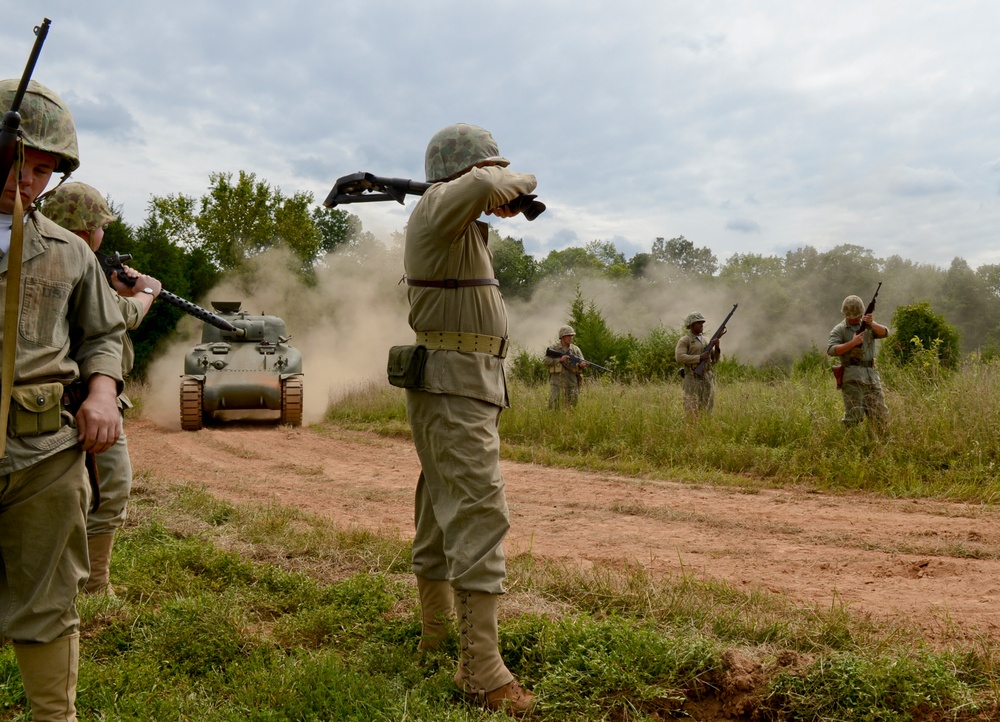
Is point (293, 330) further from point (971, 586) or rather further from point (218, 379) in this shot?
point (971, 586)

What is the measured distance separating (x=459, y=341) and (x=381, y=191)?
2.85 ft

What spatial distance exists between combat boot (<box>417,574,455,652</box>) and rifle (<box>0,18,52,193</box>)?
2.24 meters

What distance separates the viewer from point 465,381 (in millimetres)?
3416

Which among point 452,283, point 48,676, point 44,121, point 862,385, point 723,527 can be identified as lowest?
point 723,527

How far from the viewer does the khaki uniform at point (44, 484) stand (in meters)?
2.61

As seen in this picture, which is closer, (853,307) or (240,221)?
(853,307)

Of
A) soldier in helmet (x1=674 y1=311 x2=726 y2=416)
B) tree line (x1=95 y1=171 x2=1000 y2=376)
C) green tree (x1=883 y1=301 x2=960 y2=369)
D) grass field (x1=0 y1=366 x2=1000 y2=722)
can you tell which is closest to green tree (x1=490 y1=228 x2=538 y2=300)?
tree line (x1=95 y1=171 x2=1000 y2=376)

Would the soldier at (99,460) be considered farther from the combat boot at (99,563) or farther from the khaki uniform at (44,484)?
the khaki uniform at (44,484)

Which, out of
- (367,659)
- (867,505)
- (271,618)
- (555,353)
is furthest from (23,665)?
(555,353)

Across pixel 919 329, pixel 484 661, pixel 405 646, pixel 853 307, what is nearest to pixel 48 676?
pixel 484 661

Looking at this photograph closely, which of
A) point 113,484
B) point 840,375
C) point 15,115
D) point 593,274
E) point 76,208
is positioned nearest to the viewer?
point 15,115

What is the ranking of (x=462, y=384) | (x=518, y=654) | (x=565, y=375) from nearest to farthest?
(x=462, y=384), (x=518, y=654), (x=565, y=375)

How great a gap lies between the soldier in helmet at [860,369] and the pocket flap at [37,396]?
854 centimetres

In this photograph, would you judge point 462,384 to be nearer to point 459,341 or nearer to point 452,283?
point 459,341
